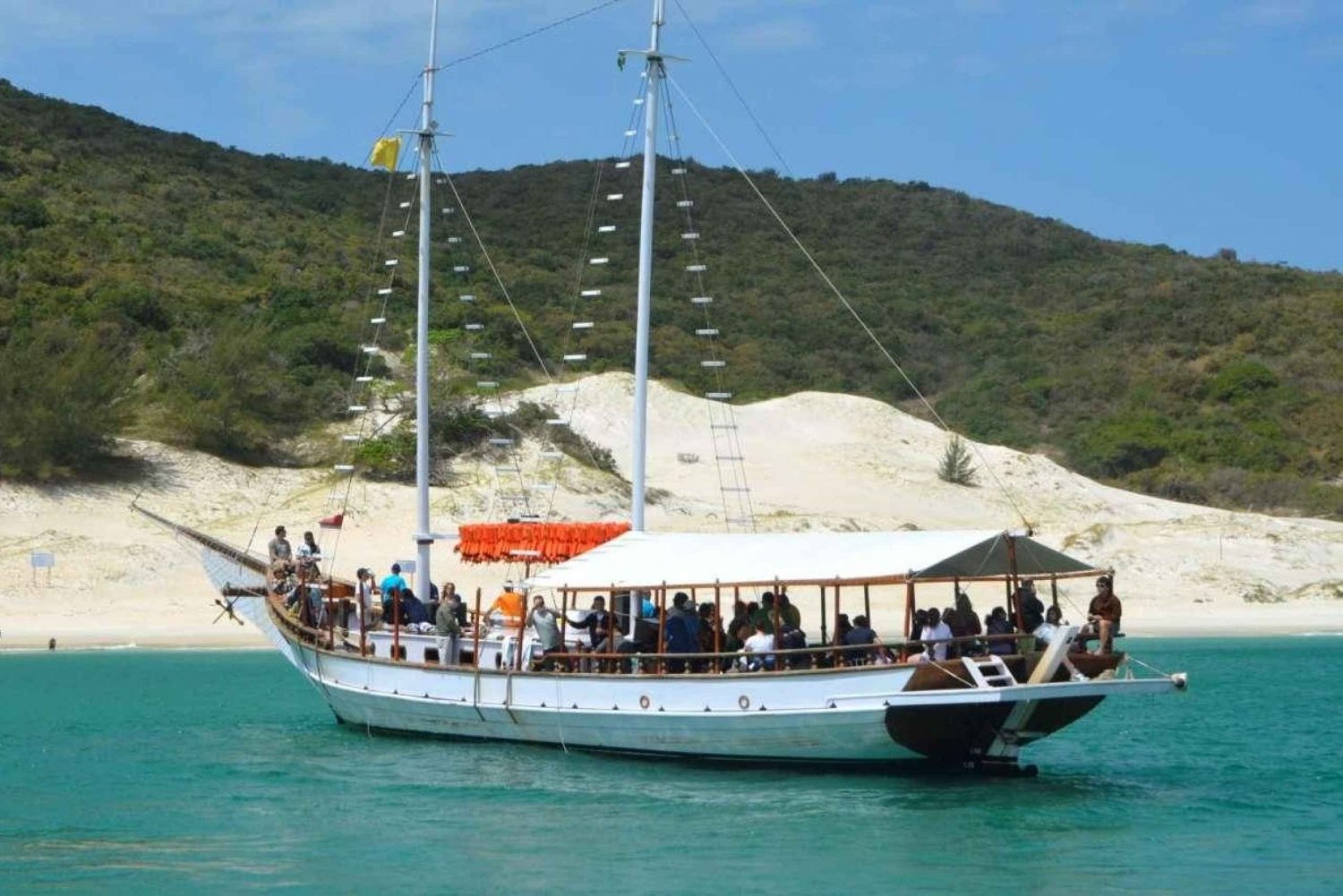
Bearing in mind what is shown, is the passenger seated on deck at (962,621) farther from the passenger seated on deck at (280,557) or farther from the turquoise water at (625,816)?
the passenger seated on deck at (280,557)

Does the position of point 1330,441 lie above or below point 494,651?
above

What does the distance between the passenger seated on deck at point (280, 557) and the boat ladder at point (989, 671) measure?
42.0 ft

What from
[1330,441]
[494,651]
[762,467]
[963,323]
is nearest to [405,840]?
[494,651]

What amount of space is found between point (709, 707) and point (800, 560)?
211 centimetres

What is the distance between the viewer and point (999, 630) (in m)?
24.0

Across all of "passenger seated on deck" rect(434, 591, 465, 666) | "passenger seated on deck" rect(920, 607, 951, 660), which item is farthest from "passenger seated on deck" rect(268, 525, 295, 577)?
"passenger seated on deck" rect(920, 607, 951, 660)

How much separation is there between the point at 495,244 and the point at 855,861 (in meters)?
95.0

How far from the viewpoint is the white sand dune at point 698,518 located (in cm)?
4725

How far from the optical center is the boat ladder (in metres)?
22.5

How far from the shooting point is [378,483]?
53.7m

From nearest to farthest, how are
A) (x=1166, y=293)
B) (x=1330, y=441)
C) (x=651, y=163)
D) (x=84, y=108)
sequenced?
(x=651, y=163)
(x=1330, y=441)
(x=1166, y=293)
(x=84, y=108)

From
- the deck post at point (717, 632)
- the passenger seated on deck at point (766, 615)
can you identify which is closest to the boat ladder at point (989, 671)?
the passenger seated on deck at point (766, 615)

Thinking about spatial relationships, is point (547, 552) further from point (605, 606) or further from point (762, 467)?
point (762, 467)

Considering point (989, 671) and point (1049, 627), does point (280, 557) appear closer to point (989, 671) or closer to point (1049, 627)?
point (989, 671)
